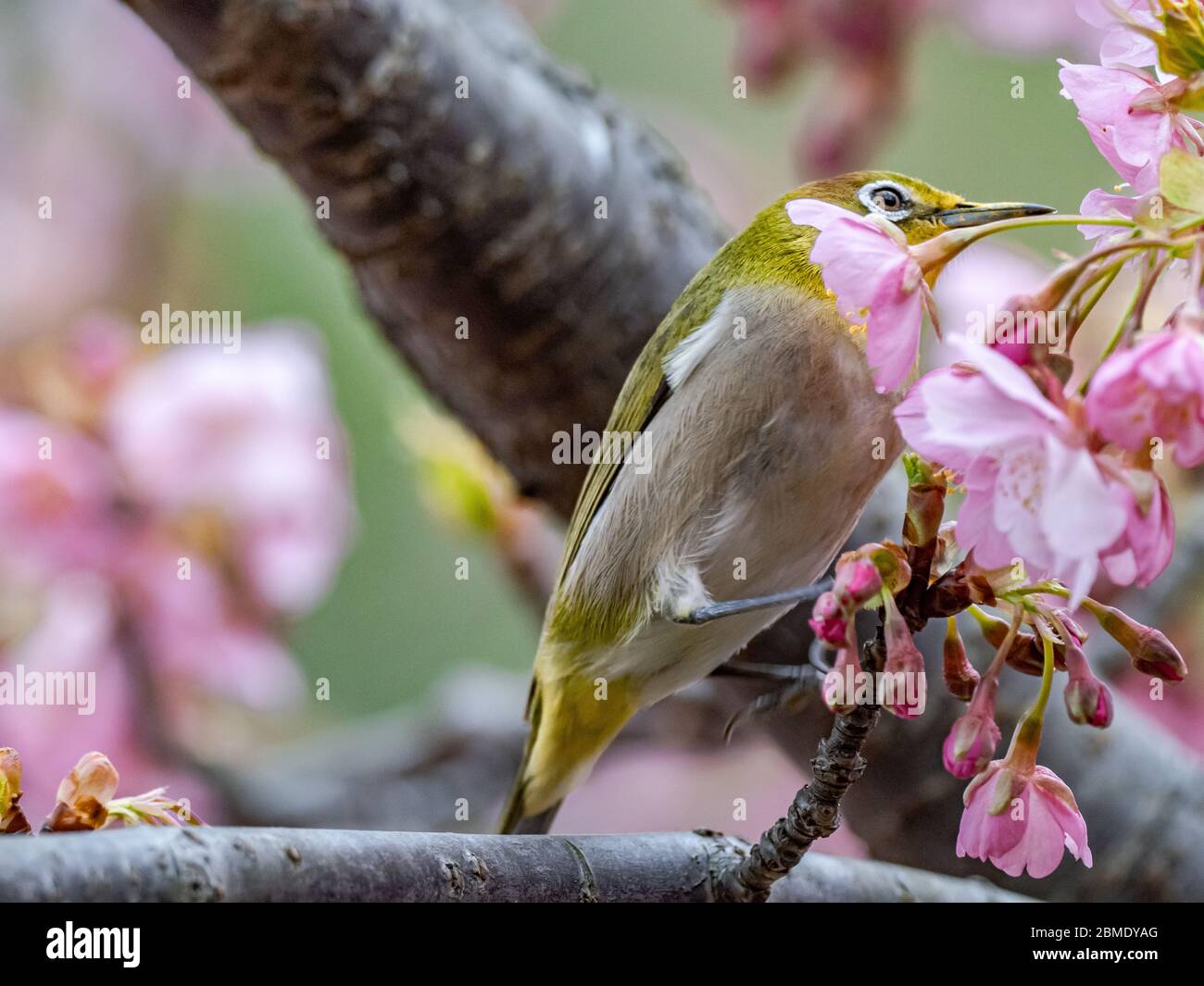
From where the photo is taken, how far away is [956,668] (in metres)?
→ 0.97

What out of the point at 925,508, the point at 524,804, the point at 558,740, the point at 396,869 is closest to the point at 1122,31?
the point at 925,508

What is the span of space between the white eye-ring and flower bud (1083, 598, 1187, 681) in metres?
0.63

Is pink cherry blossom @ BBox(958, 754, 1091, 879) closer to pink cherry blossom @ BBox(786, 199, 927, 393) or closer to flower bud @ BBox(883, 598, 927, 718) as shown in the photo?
flower bud @ BBox(883, 598, 927, 718)

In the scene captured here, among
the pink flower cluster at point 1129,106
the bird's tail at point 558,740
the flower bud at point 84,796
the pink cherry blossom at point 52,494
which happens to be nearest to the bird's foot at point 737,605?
the bird's tail at point 558,740

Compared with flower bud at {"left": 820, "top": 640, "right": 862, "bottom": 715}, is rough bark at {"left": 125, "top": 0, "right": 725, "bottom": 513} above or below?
above

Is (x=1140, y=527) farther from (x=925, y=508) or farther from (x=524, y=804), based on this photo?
(x=524, y=804)

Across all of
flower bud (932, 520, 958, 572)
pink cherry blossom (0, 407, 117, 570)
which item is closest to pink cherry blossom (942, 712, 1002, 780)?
flower bud (932, 520, 958, 572)

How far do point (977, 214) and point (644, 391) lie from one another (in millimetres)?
454

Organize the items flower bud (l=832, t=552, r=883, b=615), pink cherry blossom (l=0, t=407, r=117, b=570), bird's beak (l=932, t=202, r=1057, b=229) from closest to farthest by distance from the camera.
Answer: flower bud (l=832, t=552, r=883, b=615)
bird's beak (l=932, t=202, r=1057, b=229)
pink cherry blossom (l=0, t=407, r=117, b=570)

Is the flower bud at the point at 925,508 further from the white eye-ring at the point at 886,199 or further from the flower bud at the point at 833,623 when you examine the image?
the white eye-ring at the point at 886,199

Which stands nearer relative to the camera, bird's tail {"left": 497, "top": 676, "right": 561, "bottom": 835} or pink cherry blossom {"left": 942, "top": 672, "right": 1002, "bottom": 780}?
pink cherry blossom {"left": 942, "top": 672, "right": 1002, "bottom": 780}

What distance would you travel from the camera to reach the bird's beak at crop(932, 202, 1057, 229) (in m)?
1.32

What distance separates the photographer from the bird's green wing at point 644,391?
1.57 meters
